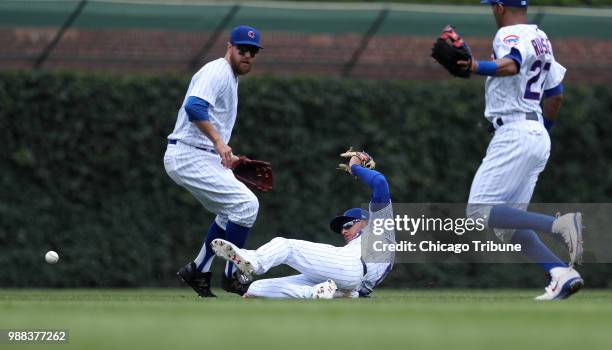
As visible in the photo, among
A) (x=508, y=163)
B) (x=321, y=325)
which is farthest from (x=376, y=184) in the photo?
(x=321, y=325)

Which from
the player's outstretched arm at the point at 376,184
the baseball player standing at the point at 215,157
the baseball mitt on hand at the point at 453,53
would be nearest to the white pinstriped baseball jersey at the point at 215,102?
the baseball player standing at the point at 215,157

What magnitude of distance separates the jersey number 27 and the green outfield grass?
5.33ft

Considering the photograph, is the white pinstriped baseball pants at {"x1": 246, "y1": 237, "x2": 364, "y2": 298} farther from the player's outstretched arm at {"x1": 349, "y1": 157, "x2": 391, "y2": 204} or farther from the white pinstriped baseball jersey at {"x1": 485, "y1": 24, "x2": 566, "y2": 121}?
the white pinstriped baseball jersey at {"x1": 485, "y1": 24, "x2": 566, "y2": 121}

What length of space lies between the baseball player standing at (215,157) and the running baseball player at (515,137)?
1770 mm

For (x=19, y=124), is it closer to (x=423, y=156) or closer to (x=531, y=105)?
(x=423, y=156)

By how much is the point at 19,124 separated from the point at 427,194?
4749 millimetres

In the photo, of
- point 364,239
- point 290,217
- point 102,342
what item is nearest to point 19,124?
point 290,217

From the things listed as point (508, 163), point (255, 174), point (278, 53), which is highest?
point (278, 53)

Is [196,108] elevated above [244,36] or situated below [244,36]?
below

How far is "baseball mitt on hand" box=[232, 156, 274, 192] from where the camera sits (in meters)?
9.55

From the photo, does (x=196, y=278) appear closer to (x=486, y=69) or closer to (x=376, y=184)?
(x=376, y=184)

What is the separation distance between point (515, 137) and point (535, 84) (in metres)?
0.43

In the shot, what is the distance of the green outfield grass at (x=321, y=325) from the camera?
4.64m

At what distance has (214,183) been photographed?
9086 mm
